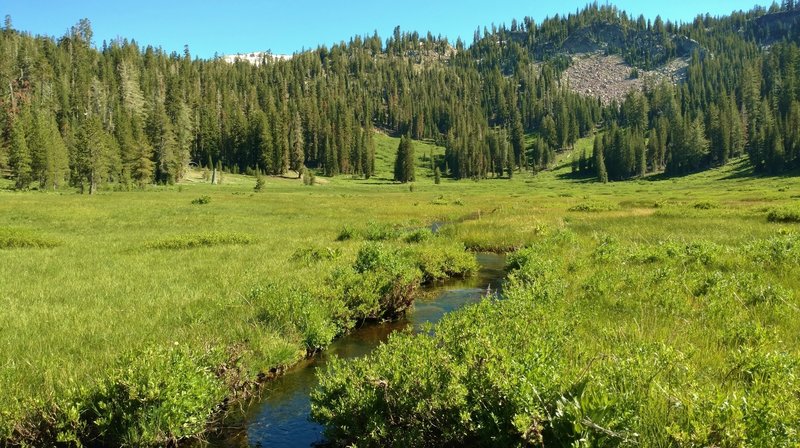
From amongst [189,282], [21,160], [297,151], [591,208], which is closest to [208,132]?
[297,151]

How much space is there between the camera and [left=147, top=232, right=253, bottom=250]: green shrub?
85.3 feet

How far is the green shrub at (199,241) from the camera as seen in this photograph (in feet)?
85.3

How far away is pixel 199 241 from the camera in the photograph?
27.2 metres

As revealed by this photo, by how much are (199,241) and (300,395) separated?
1962 cm

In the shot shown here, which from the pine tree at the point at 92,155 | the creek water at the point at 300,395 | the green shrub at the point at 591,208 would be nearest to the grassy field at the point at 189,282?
the creek water at the point at 300,395

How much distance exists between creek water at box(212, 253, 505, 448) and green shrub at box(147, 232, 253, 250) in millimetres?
15154

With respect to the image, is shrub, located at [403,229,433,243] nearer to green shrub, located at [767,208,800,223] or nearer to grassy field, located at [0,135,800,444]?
grassy field, located at [0,135,800,444]

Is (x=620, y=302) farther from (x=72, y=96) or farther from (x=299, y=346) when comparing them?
(x=72, y=96)

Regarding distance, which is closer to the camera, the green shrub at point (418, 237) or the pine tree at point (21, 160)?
the green shrub at point (418, 237)

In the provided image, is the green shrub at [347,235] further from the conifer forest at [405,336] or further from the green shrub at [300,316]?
the green shrub at [300,316]

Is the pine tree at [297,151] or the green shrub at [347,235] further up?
the pine tree at [297,151]

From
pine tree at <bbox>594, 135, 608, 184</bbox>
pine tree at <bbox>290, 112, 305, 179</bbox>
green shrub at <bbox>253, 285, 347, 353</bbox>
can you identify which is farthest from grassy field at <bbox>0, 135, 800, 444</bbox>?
pine tree at <bbox>594, 135, 608, 184</bbox>

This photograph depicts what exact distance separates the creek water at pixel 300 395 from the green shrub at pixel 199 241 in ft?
49.7

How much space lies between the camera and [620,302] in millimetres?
12203
